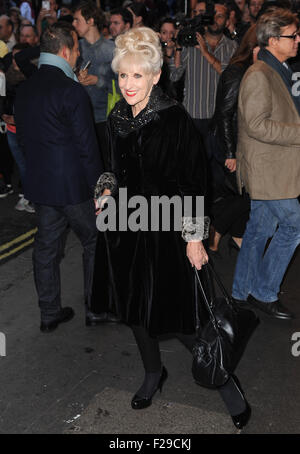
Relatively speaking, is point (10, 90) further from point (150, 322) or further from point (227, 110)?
point (150, 322)

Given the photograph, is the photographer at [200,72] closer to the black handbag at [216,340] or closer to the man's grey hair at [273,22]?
the man's grey hair at [273,22]

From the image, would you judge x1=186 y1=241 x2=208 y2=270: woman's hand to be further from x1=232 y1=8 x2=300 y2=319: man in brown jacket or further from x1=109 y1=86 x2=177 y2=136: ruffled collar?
x1=232 y1=8 x2=300 y2=319: man in brown jacket

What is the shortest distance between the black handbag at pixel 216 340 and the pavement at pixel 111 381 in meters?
0.45

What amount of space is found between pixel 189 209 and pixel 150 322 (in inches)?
24.8

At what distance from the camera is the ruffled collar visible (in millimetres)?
2922

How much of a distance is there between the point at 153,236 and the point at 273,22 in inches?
72.8

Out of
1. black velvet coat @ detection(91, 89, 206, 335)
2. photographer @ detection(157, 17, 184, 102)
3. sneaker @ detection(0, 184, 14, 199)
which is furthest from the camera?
sneaker @ detection(0, 184, 14, 199)

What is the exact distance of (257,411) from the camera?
339 centimetres

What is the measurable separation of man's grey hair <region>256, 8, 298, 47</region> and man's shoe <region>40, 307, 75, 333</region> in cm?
242

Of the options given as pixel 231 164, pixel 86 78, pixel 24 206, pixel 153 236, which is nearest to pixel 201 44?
pixel 86 78

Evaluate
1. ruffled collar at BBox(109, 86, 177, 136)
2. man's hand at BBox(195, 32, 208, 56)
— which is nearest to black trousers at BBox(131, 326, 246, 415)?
ruffled collar at BBox(109, 86, 177, 136)

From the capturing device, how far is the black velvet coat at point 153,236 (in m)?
2.91

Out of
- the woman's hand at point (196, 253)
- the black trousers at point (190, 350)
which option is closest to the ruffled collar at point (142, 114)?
the woman's hand at point (196, 253)

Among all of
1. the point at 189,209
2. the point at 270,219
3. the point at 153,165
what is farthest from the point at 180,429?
the point at 270,219
